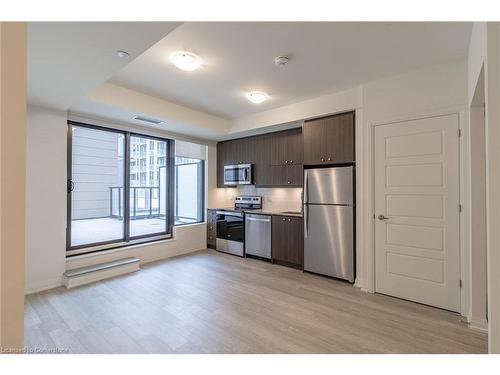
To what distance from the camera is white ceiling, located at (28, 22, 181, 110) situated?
165 cm

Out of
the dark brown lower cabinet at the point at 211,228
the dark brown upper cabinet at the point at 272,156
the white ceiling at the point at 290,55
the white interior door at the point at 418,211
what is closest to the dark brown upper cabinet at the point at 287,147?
the dark brown upper cabinet at the point at 272,156

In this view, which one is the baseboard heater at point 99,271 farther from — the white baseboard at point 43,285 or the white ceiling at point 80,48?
the white ceiling at point 80,48

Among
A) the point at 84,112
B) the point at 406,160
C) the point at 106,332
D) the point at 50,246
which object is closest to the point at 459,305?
the point at 406,160

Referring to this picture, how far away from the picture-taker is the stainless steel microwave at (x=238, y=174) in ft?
16.4

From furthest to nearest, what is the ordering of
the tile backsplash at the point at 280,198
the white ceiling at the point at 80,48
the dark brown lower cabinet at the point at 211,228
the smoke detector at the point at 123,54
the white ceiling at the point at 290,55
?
the dark brown lower cabinet at the point at 211,228, the tile backsplash at the point at 280,198, the white ceiling at the point at 290,55, the smoke detector at the point at 123,54, the white ceiling at the point at 80,48

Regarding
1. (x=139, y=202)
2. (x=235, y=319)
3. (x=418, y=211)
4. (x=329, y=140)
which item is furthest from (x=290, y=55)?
(x=139, y=202)

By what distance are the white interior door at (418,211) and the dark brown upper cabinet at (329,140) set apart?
1.33ft

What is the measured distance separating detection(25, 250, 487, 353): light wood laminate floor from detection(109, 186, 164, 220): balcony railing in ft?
4.18

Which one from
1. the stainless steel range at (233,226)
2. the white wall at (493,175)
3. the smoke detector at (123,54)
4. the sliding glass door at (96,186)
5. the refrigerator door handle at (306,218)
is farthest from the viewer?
the stainless steel range at (233,226)

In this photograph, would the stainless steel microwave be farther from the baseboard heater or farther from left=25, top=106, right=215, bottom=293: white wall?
left=25, top=106, right=215, bottom=293: white wall

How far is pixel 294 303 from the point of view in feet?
9.27

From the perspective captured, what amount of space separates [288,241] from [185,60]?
3089 mm
